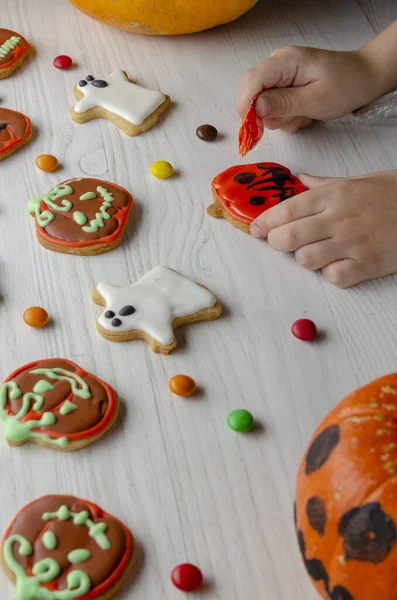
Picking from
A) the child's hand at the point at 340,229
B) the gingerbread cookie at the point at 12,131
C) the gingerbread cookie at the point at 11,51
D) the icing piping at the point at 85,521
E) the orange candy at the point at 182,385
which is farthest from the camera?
the gingerbread cookie at the point at 11,51

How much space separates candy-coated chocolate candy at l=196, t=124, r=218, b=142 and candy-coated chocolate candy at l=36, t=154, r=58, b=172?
0.68 feet

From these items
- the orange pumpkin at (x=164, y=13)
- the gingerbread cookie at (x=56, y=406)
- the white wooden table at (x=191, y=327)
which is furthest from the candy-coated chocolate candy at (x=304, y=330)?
the orange pumpkin at (x=164, y=13)

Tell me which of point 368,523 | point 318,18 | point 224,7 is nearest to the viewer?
point 368,523

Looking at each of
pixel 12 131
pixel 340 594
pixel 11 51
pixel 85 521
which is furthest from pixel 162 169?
pixel 340 594

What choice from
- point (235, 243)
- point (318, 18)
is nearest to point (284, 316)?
point (235, 243)

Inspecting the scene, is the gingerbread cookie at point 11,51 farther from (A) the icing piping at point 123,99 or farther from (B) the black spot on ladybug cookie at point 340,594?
(B) the black spot on ladybug cookie at point 340,594

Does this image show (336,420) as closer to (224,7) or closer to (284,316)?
(284,316)

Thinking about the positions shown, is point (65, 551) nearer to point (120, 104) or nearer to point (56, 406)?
point (56, 406)

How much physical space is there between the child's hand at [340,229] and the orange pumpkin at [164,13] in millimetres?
401

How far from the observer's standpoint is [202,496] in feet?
2.29

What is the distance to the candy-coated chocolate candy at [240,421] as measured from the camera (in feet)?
2.42

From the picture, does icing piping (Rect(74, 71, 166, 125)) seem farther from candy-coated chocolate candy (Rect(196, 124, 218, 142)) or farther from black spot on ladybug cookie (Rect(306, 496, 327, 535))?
black spot on ladybug cookie (Rect(306, 496, 327, 535))

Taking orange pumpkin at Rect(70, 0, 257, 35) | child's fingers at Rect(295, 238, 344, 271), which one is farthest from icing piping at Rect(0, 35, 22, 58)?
child's fingers at Rect(295, 238, 344, 271)

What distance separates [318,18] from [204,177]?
478 mm
